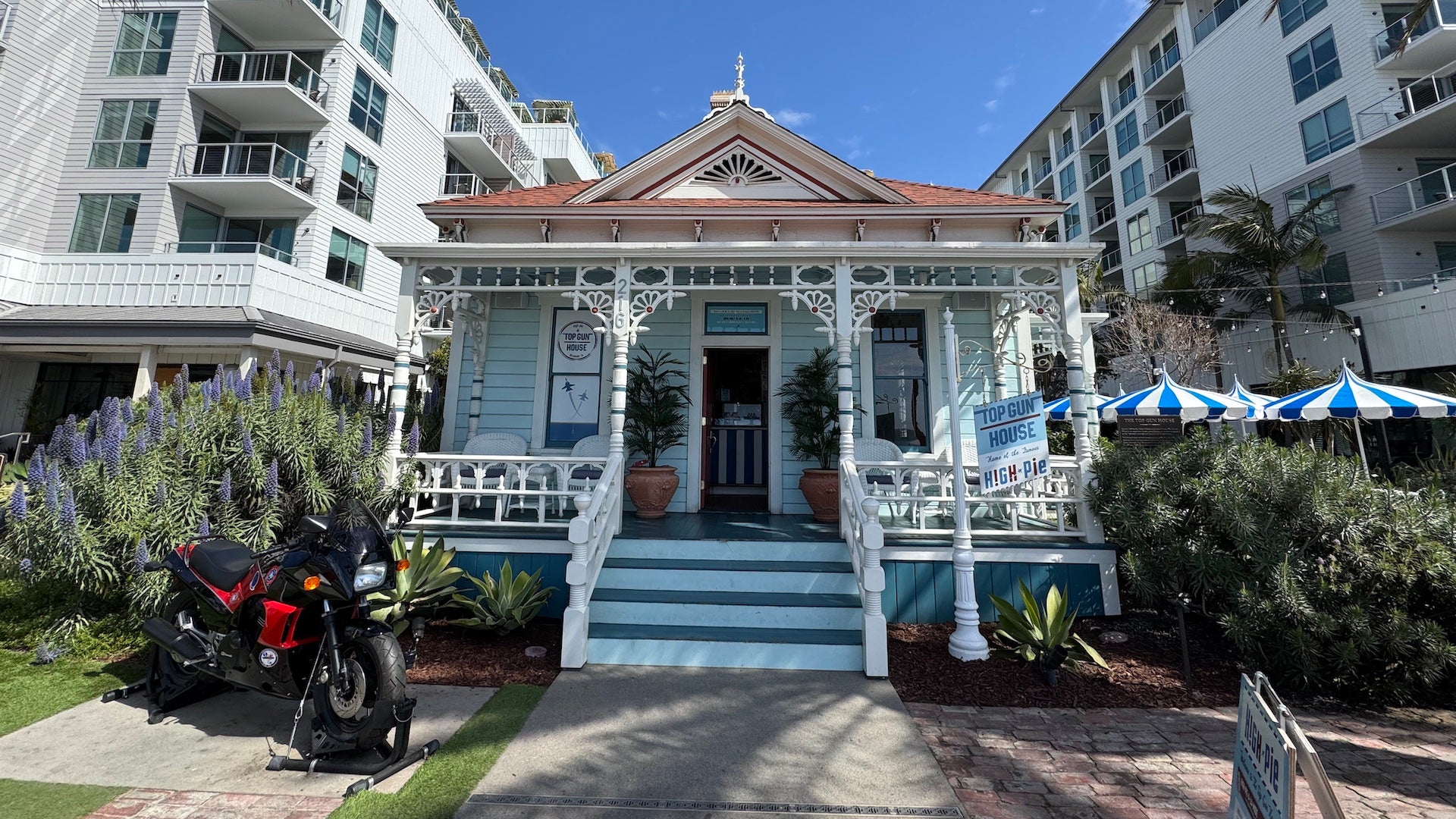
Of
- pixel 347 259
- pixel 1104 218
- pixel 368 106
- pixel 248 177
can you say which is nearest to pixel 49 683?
pixel 248 177

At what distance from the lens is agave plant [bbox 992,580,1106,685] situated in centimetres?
414

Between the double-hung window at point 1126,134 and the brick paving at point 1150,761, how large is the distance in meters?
32.5

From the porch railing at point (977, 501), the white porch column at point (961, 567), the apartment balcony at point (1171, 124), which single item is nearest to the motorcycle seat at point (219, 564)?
the porch railing at point (977, 501)

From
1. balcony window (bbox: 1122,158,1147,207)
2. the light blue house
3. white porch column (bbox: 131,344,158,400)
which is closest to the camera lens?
the light blue house

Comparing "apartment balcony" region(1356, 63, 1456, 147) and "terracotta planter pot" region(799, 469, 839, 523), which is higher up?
"apartment balcony" region(1356, 63, 1456, 147)

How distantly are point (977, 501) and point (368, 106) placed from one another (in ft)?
66.6

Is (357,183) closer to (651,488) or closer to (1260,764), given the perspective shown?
(651,488)

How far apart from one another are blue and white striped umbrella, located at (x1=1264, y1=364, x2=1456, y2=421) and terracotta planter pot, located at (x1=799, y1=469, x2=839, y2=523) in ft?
30.1

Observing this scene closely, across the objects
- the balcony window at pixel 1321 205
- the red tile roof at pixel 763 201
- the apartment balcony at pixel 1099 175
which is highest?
the apartment balcony at pixel 1099 175

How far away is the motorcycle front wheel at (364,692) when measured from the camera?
9.28 feet

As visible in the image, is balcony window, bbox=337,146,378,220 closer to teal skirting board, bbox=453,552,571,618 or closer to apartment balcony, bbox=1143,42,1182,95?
teal skirting board, bbox=453,552,571,618

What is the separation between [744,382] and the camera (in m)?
8.05

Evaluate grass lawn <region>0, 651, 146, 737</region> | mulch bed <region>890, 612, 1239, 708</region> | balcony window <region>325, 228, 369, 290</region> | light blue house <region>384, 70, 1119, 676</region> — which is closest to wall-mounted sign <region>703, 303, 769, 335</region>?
light blue house <region>384, 70, 1119, 676</region>

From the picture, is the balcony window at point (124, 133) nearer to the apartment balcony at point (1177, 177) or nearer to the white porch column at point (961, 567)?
the white porch column at point (961, 567)
